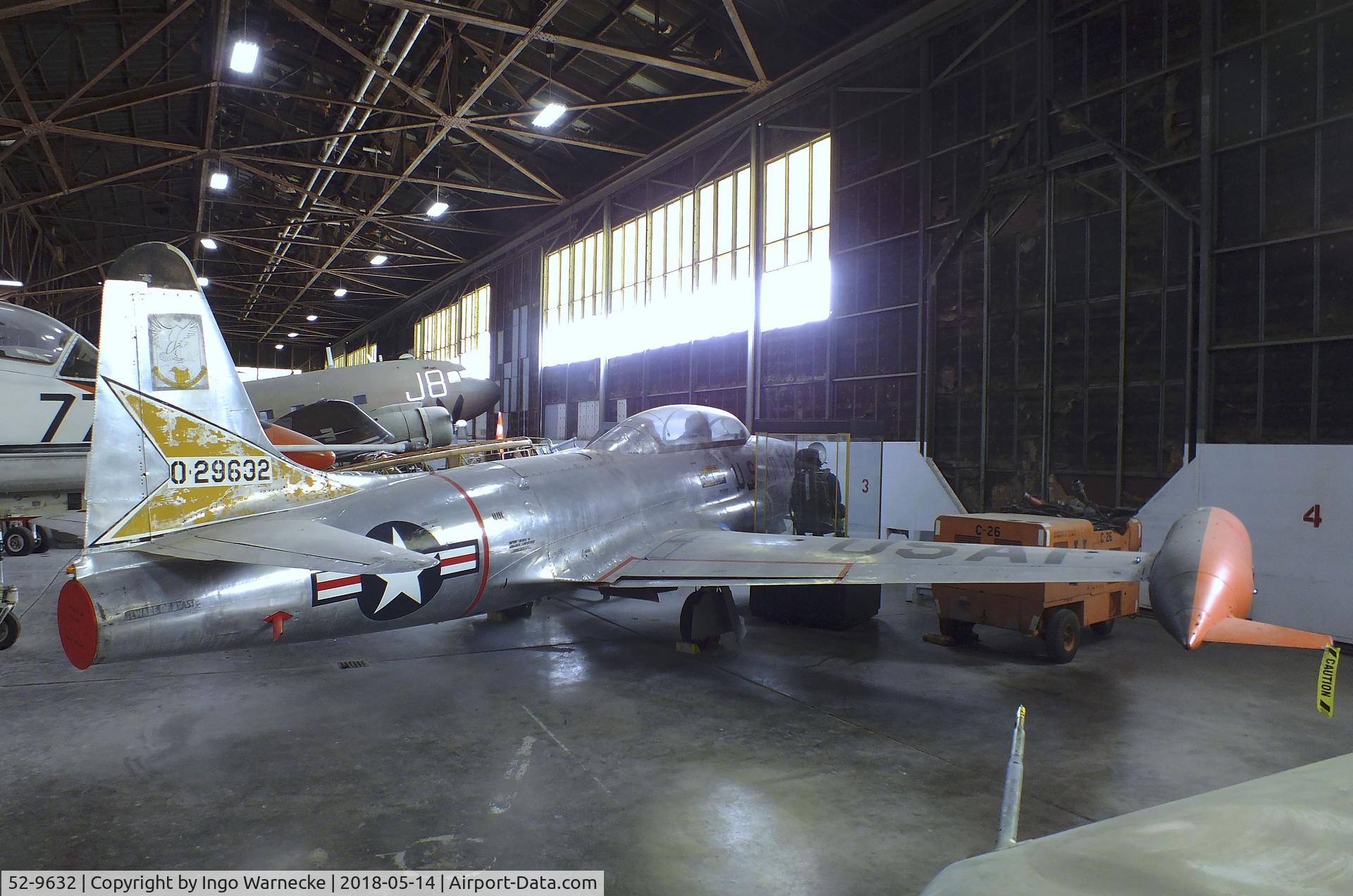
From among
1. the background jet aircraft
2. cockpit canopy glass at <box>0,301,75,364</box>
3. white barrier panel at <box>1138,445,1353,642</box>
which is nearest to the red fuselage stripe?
cockpit canopy glass at <box>0,301,75,364</box>

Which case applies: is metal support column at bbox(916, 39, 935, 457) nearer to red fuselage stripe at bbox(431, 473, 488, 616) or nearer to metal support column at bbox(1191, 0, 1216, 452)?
metal support column at bbox(1191, 0, 1216, 452)

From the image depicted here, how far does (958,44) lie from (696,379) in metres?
9.14

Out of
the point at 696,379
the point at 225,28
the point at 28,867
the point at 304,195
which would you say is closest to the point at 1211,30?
the point at 696,379

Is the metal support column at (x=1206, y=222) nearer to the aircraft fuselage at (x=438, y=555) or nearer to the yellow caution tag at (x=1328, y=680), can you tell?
the aircraft fuselage at (x=438, y=555)

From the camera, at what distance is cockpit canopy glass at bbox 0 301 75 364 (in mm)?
9281

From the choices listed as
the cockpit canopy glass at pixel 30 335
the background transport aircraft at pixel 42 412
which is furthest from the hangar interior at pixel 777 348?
the cockpit canopy glass at pixel 30 335

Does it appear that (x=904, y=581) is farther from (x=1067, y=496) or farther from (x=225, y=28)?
(x=225, y=28)

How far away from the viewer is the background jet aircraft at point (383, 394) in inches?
747

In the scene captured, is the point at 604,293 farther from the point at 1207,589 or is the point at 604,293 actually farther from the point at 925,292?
the point at 1207,589

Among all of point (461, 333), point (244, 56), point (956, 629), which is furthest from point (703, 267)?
point (461, 333)

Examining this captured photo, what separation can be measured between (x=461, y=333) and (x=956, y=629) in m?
31.0

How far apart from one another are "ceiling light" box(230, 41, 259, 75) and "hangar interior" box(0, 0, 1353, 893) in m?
0.14

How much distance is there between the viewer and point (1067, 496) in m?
11.0

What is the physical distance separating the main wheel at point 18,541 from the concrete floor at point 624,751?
344 inches
